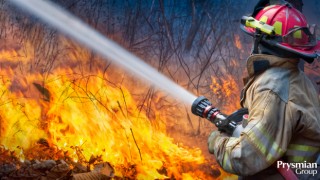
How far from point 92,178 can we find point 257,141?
3178 millimetres

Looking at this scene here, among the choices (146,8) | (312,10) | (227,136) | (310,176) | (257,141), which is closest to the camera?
(257,141)

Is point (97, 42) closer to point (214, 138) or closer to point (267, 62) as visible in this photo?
point (214, 138)

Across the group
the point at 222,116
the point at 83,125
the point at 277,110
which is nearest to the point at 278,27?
the point at 277,110

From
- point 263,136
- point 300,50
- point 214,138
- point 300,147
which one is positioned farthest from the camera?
point 214,138

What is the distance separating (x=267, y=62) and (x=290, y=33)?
0.27 m

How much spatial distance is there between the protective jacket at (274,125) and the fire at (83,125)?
Answer: 275 cm

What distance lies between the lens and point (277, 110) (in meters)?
2.50

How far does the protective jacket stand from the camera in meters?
2.50

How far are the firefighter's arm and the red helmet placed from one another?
43cm

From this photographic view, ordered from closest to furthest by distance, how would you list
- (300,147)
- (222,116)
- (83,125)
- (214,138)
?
(300,147)
(214,138)
(222,116)
(83,125)

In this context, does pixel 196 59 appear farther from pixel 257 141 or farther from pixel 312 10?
pixel 257 141

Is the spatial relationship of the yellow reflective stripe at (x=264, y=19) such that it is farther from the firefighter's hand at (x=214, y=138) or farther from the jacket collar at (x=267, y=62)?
the firefighter's hand at (x=214, y=138)

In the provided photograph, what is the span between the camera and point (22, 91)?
5.80 m

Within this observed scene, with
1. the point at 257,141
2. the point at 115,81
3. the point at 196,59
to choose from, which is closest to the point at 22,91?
the point at 115,81
